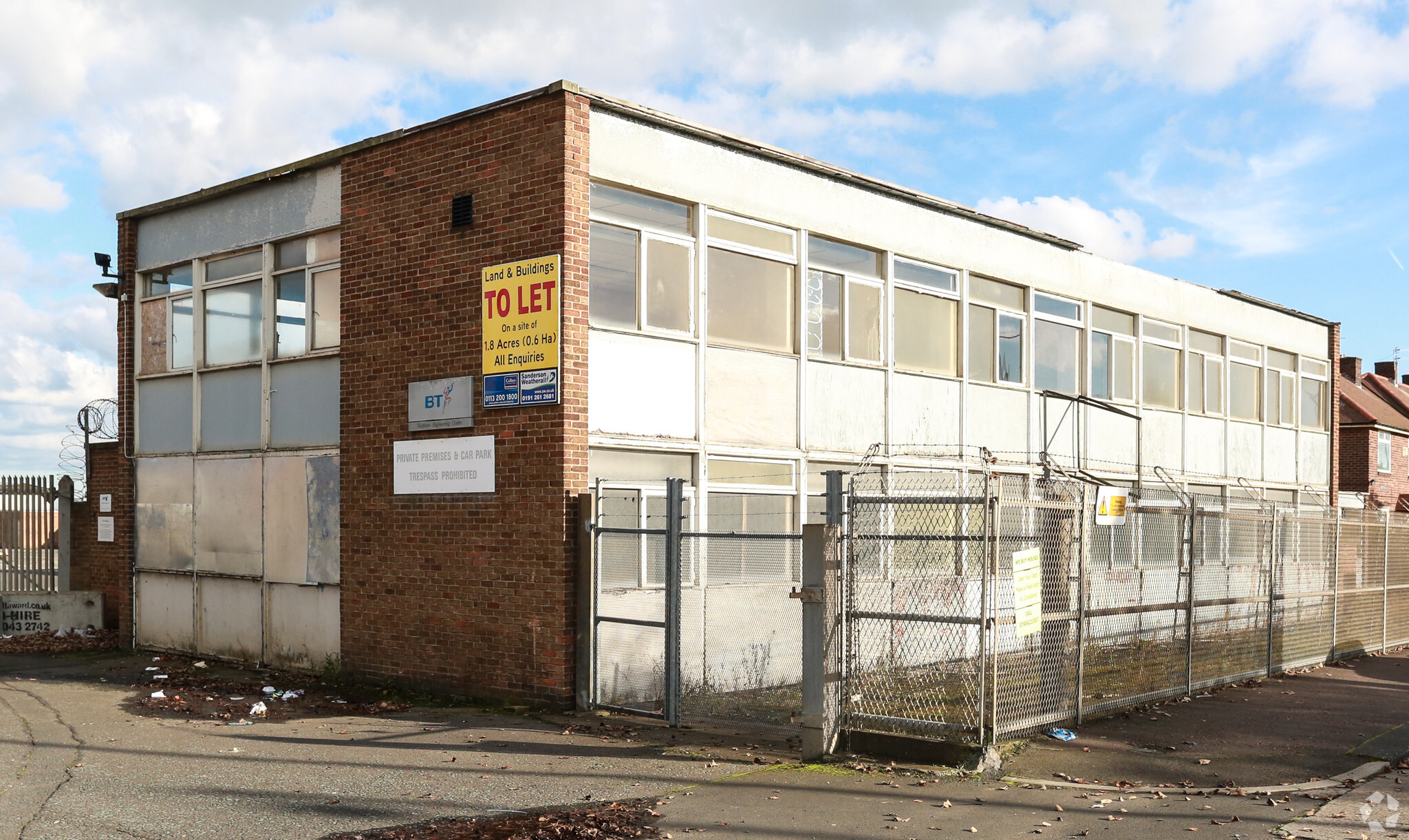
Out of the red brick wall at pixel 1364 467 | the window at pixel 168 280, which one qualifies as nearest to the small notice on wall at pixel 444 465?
the window at pixel 168 280

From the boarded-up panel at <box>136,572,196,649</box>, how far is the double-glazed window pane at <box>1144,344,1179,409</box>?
1538cm

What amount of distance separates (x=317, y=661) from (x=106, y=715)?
2849 millimetres

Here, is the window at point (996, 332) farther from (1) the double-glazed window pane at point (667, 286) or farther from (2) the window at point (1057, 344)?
(1) the double-glazed window pane at point (667, 286)

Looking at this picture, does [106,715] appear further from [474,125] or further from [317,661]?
[474,125]

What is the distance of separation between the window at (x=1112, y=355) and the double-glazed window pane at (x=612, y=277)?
9.92m

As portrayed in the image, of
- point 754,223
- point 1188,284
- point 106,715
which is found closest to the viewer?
point 106,715

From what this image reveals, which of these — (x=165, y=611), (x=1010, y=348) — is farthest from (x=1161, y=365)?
(x=165, y=611)

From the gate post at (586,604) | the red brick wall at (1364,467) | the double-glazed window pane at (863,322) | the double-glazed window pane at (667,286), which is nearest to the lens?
the gate post at (586,604)

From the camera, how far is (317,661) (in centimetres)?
1453

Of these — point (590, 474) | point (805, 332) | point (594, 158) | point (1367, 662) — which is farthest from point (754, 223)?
point (1367, 662)

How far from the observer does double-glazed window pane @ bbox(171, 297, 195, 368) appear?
16.8 metres

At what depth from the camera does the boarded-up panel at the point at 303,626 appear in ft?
47.2

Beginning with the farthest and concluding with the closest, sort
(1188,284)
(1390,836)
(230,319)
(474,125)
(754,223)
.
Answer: (1188,284) → (230,319) → (754,223) → (474,125) → (1390,836)

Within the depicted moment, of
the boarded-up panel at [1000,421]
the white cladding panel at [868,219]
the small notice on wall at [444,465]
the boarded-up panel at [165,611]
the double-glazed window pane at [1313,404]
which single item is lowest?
the boarded-up panel at [165,611]
